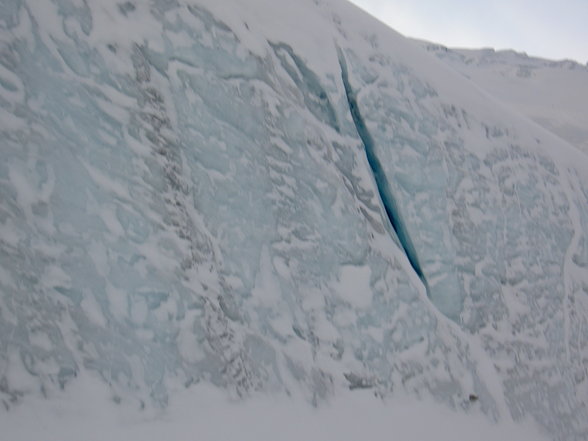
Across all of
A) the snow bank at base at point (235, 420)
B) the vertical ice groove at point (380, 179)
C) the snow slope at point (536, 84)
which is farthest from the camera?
the snow slope at point (536, 84)

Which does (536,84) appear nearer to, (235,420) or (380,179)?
(380,179)

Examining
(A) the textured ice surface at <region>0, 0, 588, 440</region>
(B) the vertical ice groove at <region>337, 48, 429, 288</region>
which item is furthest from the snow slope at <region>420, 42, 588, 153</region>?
(B) the vertical ice groove at <region>337, 48, 429, 288</region>

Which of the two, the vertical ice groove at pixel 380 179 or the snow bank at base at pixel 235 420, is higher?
the vertical ice groove at pixel 380 179

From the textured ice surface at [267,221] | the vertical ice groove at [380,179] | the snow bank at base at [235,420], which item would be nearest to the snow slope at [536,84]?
the textured ice surface at [267,221]

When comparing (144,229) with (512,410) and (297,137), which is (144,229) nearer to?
(297,137)

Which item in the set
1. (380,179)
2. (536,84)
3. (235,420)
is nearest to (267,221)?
(235,420)

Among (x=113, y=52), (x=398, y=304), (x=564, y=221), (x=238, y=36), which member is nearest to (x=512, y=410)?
(x=398, y=304)

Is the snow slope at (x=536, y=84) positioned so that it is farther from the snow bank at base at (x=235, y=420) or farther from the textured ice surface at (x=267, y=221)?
the snow bank at base at (x=235, y=420)
